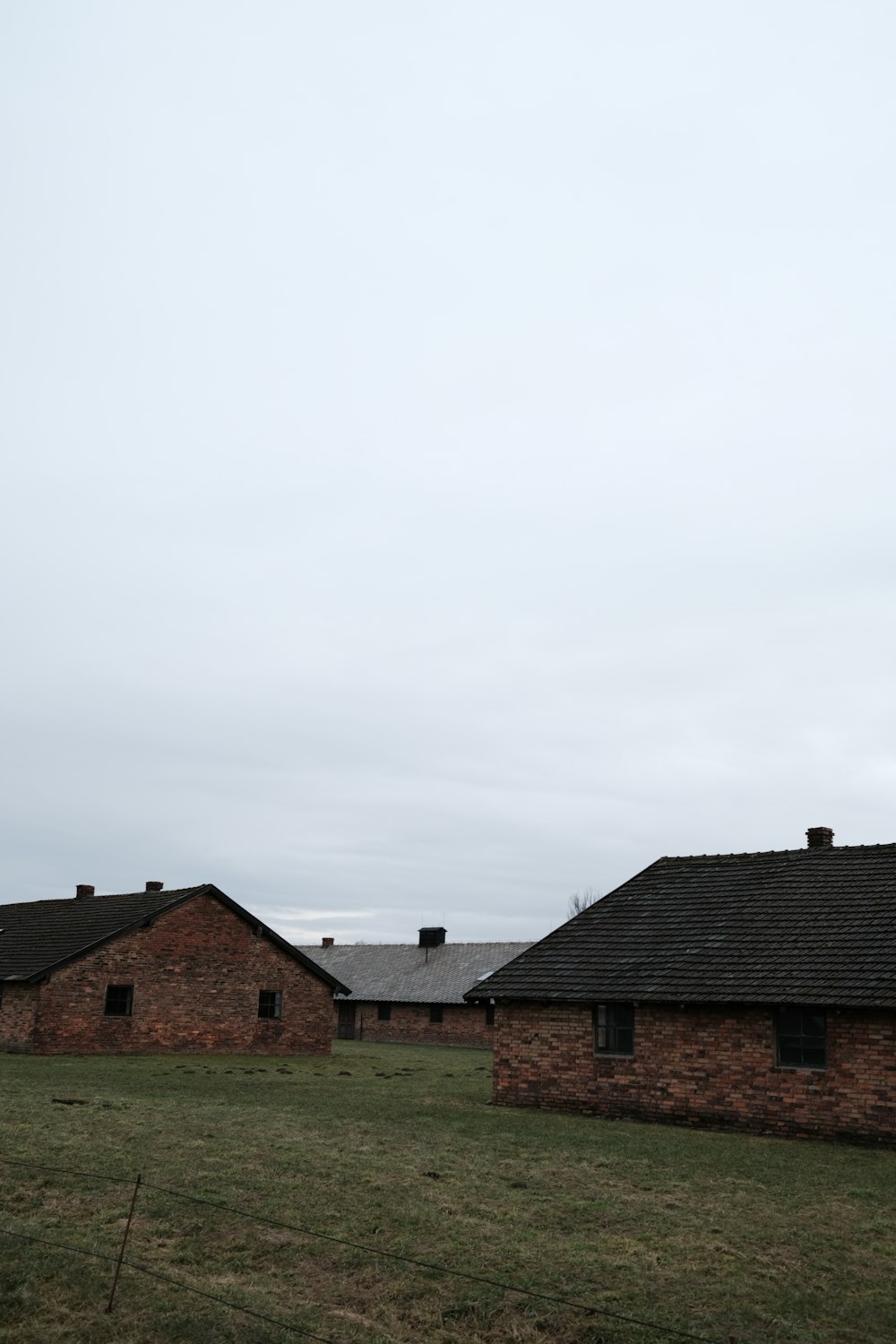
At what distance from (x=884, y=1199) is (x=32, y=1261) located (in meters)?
9.29

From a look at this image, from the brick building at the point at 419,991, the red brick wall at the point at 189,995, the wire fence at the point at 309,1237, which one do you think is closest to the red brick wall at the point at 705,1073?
the wire fence at the point at 309,1237

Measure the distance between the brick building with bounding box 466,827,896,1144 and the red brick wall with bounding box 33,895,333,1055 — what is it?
15.9m

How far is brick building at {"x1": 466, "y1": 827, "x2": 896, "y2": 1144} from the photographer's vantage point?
56.0 ft

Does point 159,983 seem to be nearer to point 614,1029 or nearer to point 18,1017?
point 18,1017

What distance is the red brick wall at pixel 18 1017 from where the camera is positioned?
102ft

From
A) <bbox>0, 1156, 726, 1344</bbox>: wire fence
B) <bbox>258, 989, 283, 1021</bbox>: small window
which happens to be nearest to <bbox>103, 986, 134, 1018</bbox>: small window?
<bbox>258, 989, 283, 1021</bbox>: small window

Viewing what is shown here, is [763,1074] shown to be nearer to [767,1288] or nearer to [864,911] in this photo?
[864,911]

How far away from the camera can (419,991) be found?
161ft

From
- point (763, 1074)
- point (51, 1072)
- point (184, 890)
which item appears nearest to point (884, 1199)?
point (763, 1074)

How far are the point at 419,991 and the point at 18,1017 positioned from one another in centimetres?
2151

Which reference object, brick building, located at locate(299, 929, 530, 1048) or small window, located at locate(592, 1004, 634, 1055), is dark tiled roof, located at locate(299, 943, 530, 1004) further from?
small window, located at locate(592, 1004, 634, 1055)

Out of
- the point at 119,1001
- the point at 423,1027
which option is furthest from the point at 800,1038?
the point at 423,1027

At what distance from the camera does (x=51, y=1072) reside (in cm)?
2516

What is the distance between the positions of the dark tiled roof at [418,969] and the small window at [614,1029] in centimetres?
2806
